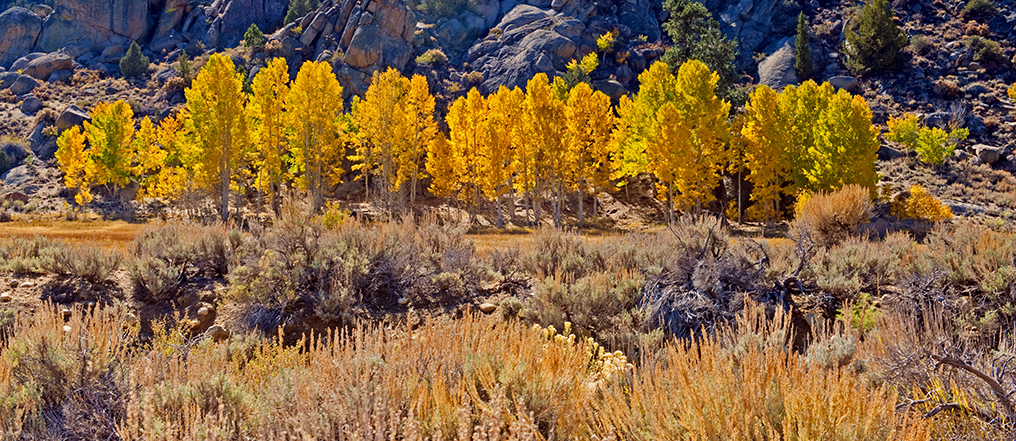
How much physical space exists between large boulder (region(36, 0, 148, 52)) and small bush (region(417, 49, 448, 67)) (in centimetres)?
3715

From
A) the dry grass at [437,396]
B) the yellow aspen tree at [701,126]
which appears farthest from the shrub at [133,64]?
the dry grass at [437,396]

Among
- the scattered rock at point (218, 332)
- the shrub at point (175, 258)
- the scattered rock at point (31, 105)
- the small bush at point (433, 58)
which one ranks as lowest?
the scattered rock at point (218, 332)

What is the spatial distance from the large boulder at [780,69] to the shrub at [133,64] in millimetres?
63169

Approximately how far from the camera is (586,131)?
22688 millimetres

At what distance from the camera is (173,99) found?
148 feet

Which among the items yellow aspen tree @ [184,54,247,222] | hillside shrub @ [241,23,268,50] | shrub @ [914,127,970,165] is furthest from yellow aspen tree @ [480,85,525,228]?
hillside shrub @ [241,23,268,50]

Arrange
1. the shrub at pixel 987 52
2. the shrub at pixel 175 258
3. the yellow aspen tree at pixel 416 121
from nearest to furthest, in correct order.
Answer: the shrub at pixel 175 258 < the yellow aspen tree at pixel 416 121 < the shrub at pixel 987 52

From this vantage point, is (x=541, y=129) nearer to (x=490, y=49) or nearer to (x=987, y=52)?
(x=490, y=49)

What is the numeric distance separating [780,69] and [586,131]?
35936 mm

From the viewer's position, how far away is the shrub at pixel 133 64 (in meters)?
50.2

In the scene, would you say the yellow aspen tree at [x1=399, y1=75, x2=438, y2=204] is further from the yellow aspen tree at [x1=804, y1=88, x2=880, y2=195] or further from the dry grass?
the dry grass

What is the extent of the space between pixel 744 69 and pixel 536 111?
132 feet

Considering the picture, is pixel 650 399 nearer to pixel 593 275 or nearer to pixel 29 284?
pixel 593 275

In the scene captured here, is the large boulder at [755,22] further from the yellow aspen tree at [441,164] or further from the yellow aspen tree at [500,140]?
the yellow aspen tree at [441,164]
